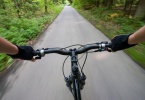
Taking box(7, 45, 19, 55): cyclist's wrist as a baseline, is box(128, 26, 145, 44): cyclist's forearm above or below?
above

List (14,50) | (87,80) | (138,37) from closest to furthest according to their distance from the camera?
(138,37)
(14,50)
(87,80)

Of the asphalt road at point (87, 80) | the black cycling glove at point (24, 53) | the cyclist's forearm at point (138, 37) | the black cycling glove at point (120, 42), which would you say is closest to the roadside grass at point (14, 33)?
the asphalt road at point (87, 80)

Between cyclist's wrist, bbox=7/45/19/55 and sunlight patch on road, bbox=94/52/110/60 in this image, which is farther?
sunlight patch on road, bbox=94/52/110/60

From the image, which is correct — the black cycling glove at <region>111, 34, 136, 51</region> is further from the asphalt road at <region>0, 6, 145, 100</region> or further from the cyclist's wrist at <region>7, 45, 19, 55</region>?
the asphalt road at <region>0, 6, 145, 100</region>

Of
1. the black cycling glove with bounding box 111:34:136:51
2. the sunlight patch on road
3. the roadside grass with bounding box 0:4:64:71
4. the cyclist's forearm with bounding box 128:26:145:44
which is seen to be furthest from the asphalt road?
the cyclist's forearm with bounding box 128:26:145:44

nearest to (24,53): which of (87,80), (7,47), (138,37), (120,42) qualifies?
(7,47)

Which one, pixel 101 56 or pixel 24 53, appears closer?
pixel 24 53

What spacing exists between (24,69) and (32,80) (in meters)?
0.94

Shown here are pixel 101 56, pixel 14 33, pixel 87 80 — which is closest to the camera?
pixel 87 80

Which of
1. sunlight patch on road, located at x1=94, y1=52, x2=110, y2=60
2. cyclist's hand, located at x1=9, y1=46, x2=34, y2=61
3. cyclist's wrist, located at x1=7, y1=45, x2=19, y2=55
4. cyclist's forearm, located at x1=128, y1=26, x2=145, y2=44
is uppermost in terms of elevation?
cyclist's forearm, located at x1=128, y1=26, x2=145, y2=44

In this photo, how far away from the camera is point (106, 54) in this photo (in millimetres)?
5551

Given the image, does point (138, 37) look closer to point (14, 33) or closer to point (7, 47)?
point (7, 47)

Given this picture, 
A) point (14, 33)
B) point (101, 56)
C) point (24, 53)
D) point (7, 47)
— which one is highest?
point (7, 47)

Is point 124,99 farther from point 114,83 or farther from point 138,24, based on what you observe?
point 138,24
